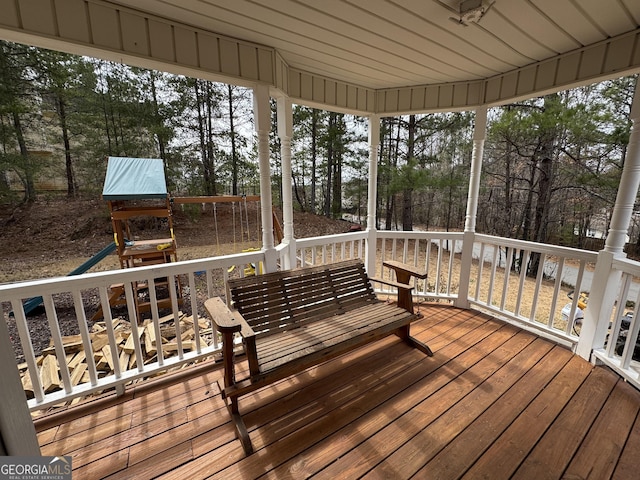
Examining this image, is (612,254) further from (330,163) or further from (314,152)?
(314,152)

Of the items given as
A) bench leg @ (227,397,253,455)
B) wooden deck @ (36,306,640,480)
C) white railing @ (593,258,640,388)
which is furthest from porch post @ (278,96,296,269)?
white railing @ (593,258,640,388)

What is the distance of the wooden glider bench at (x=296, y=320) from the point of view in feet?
5.69

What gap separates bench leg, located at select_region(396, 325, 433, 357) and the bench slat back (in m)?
0.40

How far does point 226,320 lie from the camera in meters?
1.74

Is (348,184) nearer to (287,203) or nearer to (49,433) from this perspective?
(287,203)

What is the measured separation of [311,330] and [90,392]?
1604mm

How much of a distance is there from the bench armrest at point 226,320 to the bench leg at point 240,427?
471mm

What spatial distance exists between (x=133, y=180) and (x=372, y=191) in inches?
167

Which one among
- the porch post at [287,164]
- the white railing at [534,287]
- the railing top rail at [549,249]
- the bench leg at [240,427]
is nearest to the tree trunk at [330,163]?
the white railing at [534,287]

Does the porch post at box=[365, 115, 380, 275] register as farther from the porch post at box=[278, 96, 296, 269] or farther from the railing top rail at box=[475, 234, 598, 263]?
the railing top rail at box=[475, 234, 598, 263]

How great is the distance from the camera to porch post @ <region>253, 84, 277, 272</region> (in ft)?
7.93

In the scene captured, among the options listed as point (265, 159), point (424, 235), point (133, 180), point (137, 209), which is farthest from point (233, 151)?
point (424, 235)

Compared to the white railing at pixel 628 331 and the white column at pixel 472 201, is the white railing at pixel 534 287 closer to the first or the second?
the white column at pixel 472 201

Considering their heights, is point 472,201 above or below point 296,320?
above
